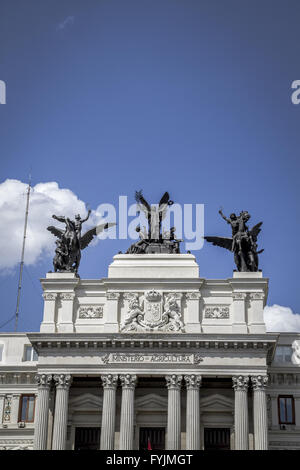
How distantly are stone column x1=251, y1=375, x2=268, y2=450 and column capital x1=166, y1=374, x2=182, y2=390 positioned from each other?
437cm

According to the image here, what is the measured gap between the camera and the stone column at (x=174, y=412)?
52375 millimetres

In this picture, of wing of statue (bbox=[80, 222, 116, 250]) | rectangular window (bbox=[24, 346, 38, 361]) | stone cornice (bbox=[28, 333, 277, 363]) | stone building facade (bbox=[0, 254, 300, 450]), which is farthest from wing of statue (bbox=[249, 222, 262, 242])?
rectangular window (bbox=[24, 346, 38, 361])

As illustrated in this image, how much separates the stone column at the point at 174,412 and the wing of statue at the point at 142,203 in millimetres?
12590

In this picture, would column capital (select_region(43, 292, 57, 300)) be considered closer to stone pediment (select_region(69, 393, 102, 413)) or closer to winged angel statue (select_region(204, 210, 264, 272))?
stone pediment (select_region(69, 393, 102, 413))

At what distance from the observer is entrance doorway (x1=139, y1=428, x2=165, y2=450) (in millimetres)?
54906

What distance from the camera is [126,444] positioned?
5247 centimetres

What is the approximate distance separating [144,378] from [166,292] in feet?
18.1

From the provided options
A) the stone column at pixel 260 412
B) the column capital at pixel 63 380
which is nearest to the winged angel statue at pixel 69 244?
the column capital at pixel 63 380

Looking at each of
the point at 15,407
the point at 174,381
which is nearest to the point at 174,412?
the point at 174,381

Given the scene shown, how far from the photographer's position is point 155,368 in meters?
54.0

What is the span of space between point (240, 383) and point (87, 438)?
10.1 metres

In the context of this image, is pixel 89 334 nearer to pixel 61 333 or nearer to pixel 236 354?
pixel 61 333

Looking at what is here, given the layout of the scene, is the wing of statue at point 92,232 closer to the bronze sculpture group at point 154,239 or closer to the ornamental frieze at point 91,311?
the bronze sculpture group at point 154,239
